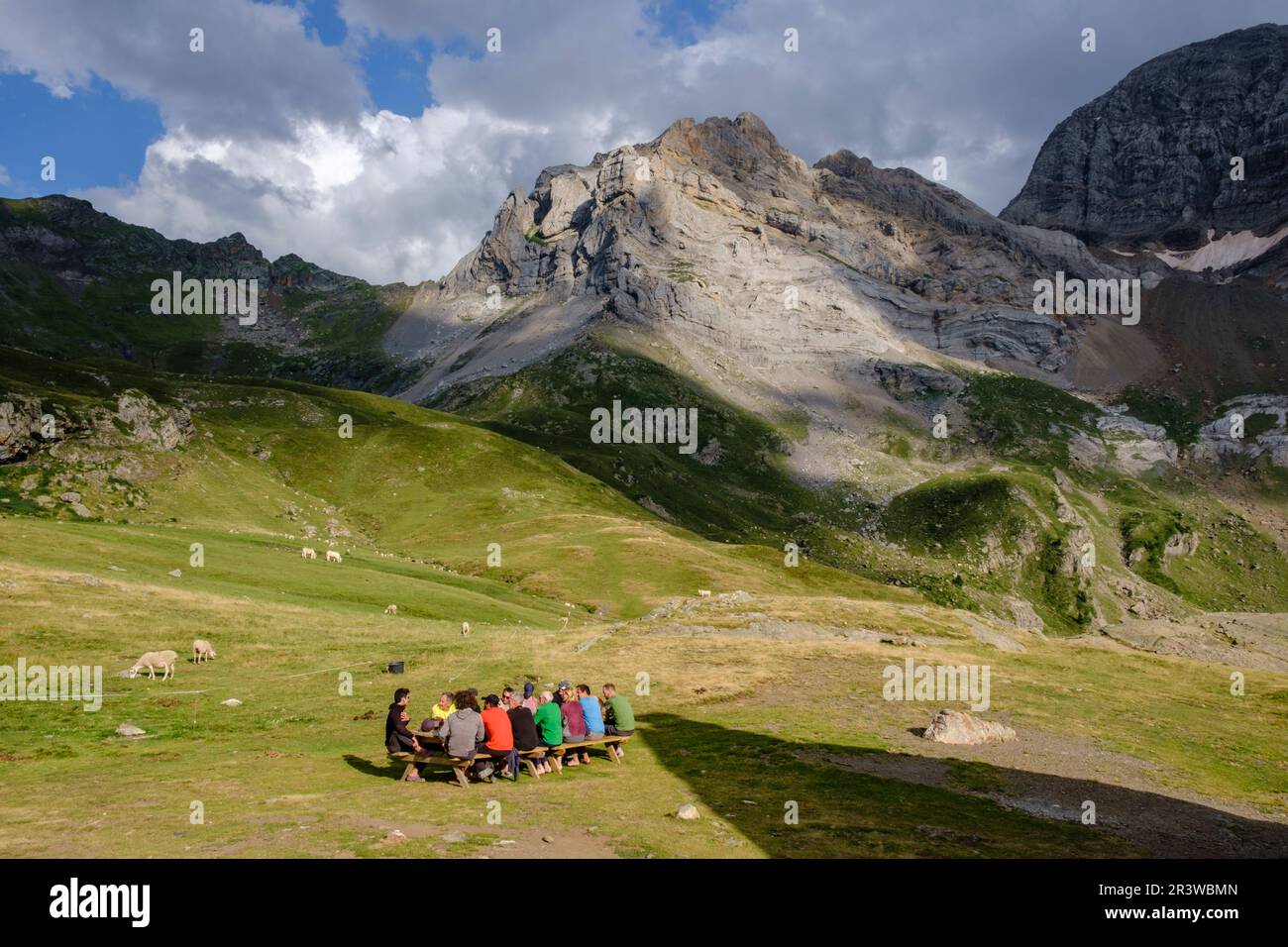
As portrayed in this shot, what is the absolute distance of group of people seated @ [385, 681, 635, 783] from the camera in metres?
27.0

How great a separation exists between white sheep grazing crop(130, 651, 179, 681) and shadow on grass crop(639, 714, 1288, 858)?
2533 cm

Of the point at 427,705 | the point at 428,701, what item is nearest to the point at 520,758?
the point at 427,705

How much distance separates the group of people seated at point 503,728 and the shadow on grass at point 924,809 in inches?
127

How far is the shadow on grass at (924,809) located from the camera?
68.1ft

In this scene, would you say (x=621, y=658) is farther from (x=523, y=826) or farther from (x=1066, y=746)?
(x=523, y=826)

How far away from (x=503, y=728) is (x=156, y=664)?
923 inches

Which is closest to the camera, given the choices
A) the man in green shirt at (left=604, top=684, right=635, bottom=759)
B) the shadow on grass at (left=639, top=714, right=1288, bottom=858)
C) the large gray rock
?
the shadow on grass at (left=639, top=714, right=1288, bottom=858)

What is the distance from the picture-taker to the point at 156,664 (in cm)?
4094

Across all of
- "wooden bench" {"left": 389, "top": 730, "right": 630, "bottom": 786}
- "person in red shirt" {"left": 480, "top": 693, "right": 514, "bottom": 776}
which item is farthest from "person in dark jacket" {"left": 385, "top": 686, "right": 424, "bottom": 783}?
"person in red shirt" {"left": 480, "top": 693, "right": 514, "bottom": 776}

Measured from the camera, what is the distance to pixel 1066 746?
34.7 meters

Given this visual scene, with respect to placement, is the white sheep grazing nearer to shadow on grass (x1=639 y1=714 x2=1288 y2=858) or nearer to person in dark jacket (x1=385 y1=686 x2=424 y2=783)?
person in dark jacket (x1=385 y1=686 x2=424 y2=783)

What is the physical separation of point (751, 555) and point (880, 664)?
275 ft

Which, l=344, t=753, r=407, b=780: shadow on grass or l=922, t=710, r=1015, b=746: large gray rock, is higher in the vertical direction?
l=344, t=753, r=407, b=780: shadow on grass
